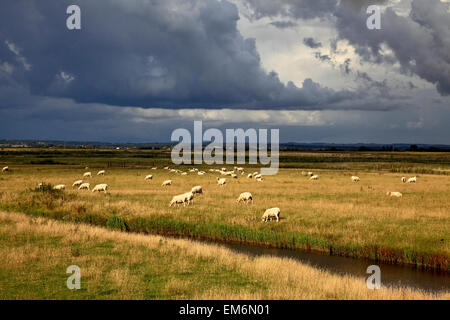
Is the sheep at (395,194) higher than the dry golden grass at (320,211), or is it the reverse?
the sheep at (395,194)

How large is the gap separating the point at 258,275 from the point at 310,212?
12.9 m

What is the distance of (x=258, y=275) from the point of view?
14234mm

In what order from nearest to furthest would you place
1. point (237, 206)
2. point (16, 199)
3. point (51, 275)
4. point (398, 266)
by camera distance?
point (51, 275) → point (398, 266) → point (237, 206) → point (16, 199)

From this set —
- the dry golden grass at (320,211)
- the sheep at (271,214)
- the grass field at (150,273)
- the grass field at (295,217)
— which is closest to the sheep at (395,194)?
the grass field at (295,217)

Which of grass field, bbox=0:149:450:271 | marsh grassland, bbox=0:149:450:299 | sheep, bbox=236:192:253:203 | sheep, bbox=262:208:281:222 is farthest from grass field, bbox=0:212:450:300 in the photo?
sheep, bbox=236:192:253:203

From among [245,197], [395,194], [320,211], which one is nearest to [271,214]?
[320,211]

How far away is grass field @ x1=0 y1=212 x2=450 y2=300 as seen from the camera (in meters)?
12.0

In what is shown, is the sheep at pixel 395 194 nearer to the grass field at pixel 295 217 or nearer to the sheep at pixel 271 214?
the grass field at pixel 295 217

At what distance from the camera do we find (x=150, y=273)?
14141 mm

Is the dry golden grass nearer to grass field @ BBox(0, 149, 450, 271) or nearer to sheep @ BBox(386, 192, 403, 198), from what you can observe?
grass field @ BBox(0, 149, 450, 271)

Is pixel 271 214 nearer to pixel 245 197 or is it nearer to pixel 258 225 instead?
pixel 258 225

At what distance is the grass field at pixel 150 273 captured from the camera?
12.0 metres
